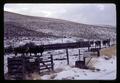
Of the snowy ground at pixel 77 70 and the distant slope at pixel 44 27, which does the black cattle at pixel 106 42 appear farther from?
the snowy ground at pixel 77 70

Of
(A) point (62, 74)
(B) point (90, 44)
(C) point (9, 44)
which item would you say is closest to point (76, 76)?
(A) point (62, 74)

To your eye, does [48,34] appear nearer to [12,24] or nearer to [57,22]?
[57,22]

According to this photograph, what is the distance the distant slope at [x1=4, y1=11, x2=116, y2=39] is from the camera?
2.91 meters

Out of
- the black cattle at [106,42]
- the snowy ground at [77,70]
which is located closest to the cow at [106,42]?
the black cattle at [106,42]

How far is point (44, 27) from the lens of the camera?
2.92m

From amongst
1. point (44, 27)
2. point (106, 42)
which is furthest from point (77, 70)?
point (44, 27)

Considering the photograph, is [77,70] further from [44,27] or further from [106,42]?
[44,27]

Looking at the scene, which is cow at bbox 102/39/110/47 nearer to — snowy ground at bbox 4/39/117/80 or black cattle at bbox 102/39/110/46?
black cattle at bbox 102/39/110/46

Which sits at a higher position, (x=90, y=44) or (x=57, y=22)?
(x=57, y=22)

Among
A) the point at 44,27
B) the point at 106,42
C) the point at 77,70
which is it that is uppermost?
the point at 44,27

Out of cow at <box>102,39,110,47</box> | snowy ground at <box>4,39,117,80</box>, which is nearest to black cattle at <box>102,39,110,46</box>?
cow at <box>102,39,110,47</box>

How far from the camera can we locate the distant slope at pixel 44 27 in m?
2.91

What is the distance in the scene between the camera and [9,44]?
291cm

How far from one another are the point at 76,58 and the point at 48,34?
41 cm
